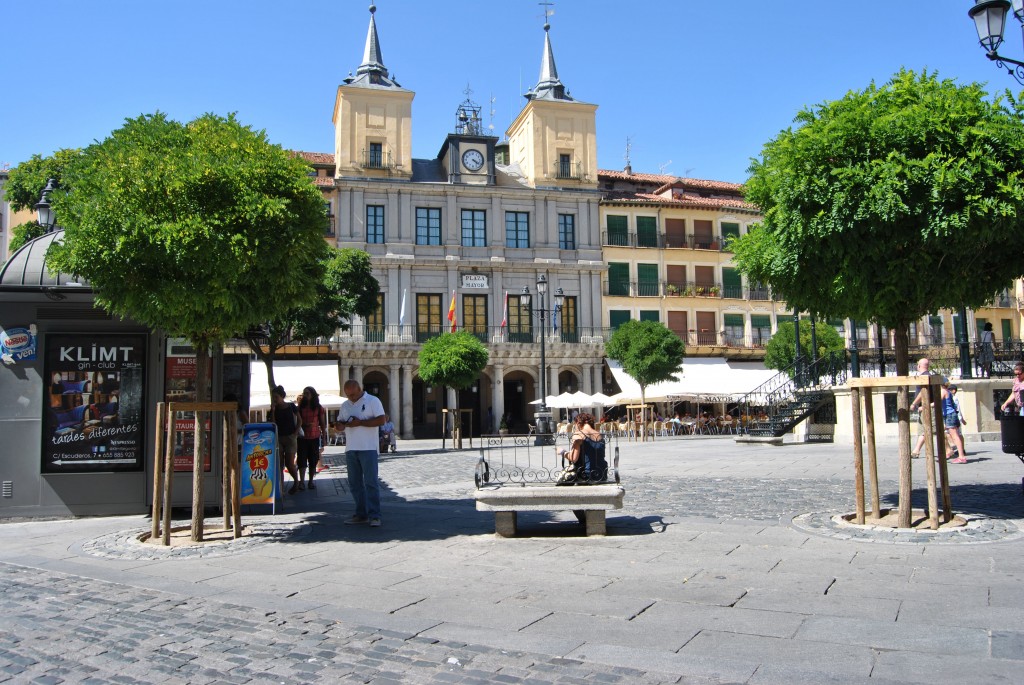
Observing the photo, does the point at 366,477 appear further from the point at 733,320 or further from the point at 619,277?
the point at 733,320

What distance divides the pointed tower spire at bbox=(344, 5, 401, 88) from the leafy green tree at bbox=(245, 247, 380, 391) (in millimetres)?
14770

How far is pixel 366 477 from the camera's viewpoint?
332 inches

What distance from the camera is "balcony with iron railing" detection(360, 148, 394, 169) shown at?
3712 cm

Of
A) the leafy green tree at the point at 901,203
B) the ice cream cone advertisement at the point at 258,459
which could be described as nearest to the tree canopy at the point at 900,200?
the leafy green tree at the point at 901,203

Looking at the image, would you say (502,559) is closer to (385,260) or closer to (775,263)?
(775,263)

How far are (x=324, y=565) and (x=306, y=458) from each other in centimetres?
642

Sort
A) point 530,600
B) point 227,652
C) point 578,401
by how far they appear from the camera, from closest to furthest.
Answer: point 227,652
point 530,600
point 578,401

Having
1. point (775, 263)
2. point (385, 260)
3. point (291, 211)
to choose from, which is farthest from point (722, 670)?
point (385, 260)

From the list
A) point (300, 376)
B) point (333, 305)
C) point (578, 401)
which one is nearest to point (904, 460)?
point (333, 305)

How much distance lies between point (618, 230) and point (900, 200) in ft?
114

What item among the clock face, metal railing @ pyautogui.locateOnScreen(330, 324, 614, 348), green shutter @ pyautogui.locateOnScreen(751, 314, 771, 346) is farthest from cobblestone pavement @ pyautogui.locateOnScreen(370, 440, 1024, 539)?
green shutter @ pyautogui.locateOnScreen(751, 314, 771, 346)

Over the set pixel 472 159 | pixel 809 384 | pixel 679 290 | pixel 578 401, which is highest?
pixel 472 159

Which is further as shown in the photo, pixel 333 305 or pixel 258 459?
pixel 333 305

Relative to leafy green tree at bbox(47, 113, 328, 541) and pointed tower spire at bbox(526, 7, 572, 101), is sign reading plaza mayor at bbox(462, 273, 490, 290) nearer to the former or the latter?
pointed tower spire at bbox(526, 7, 572, 101)
